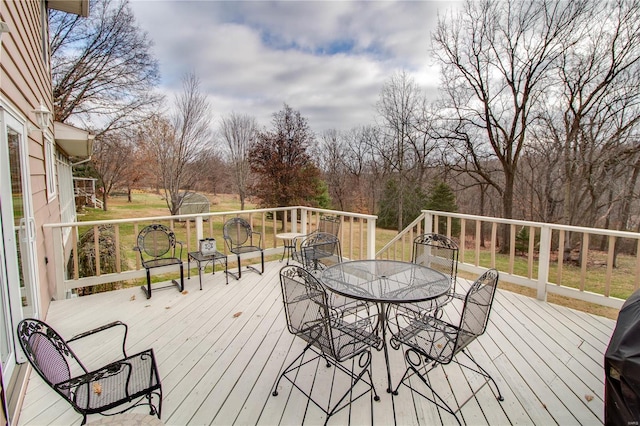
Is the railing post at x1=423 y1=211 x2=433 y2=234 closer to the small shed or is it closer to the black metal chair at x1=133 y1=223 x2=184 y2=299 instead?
the black metal chair at x1=133 y1=223 x2=184 y2=299

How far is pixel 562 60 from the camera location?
359 inches

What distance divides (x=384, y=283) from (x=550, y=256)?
1142cm

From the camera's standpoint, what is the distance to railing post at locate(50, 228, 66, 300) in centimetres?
373

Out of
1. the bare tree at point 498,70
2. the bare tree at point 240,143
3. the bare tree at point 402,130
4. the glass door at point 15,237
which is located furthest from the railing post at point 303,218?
the bare tree at point 402,130

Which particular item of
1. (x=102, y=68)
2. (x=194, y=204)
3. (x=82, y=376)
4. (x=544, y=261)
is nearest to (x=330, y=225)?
(x=544, y=261)

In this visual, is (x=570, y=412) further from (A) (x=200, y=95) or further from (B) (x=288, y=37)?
(A) (x=200, y=95)

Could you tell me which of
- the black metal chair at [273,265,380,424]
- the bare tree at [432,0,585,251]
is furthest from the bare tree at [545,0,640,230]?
the black metal chair at [273,265,380,424]

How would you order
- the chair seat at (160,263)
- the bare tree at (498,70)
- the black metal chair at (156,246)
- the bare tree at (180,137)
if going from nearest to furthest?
the chair seat at (160,263)
the black metal chair at (156,246)
the bare tree at (498,70)
the bare tree at (180,137)

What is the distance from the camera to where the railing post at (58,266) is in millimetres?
3729

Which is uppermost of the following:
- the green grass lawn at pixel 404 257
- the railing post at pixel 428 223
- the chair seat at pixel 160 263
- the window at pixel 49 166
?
the window at pixel 49 166

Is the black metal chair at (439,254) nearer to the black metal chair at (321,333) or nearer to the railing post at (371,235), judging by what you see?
the railing post at (371,235)

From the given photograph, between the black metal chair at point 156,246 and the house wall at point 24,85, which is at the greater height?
the house wall at point 24,85

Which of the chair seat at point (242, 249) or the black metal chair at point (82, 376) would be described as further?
the chair seat at point (242, 249)

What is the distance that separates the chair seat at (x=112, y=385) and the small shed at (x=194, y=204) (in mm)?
10269
